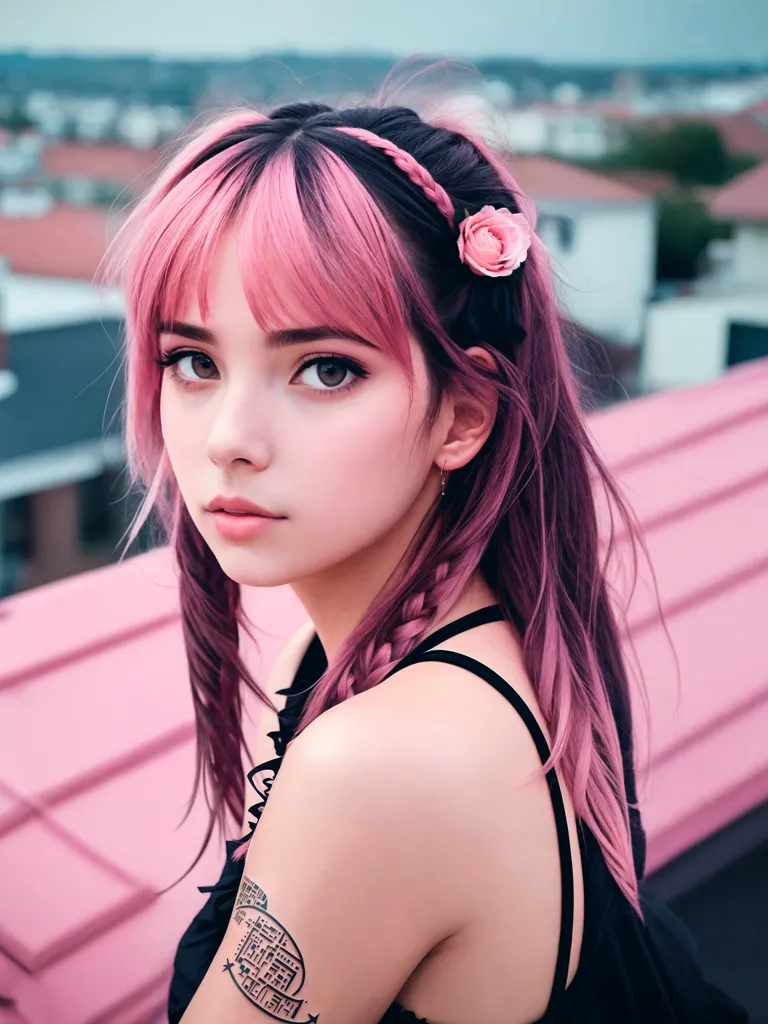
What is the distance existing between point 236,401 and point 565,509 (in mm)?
396

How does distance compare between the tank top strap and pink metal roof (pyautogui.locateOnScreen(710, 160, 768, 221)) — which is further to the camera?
pink metal roof (pyautogui.locateOnScreen(710, 160, 768, 221))

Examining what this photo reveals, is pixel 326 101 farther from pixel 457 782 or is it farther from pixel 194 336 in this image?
pixel 457 782

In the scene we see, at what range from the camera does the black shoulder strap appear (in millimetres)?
961

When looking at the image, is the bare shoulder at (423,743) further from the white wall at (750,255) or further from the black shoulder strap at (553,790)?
the white wall at (750,255)

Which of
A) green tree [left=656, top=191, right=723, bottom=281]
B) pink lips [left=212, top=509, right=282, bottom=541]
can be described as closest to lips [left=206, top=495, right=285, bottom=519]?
pink lips [left=212, top=509, right=282, bottom=541]

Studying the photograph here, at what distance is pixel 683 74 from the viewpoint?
4.33 meters

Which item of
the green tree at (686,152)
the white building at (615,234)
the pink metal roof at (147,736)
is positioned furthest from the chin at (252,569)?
the green tree at (686,152)

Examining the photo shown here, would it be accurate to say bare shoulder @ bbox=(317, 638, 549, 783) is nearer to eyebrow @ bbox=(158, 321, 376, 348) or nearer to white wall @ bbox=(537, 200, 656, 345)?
eyebrow @ bbox=(158, 321, 376, 348)

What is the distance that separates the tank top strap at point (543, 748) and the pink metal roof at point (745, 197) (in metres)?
4.16

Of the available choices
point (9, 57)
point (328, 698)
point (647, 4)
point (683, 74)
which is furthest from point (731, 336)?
point (9, 57)

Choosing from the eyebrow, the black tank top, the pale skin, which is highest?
the eyebrow

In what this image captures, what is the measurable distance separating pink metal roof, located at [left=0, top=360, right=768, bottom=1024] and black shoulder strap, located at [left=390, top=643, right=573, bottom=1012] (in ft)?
2.01

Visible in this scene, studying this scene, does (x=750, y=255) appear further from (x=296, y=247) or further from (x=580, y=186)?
(x=296, y=247)

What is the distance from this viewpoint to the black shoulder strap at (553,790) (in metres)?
0.96
